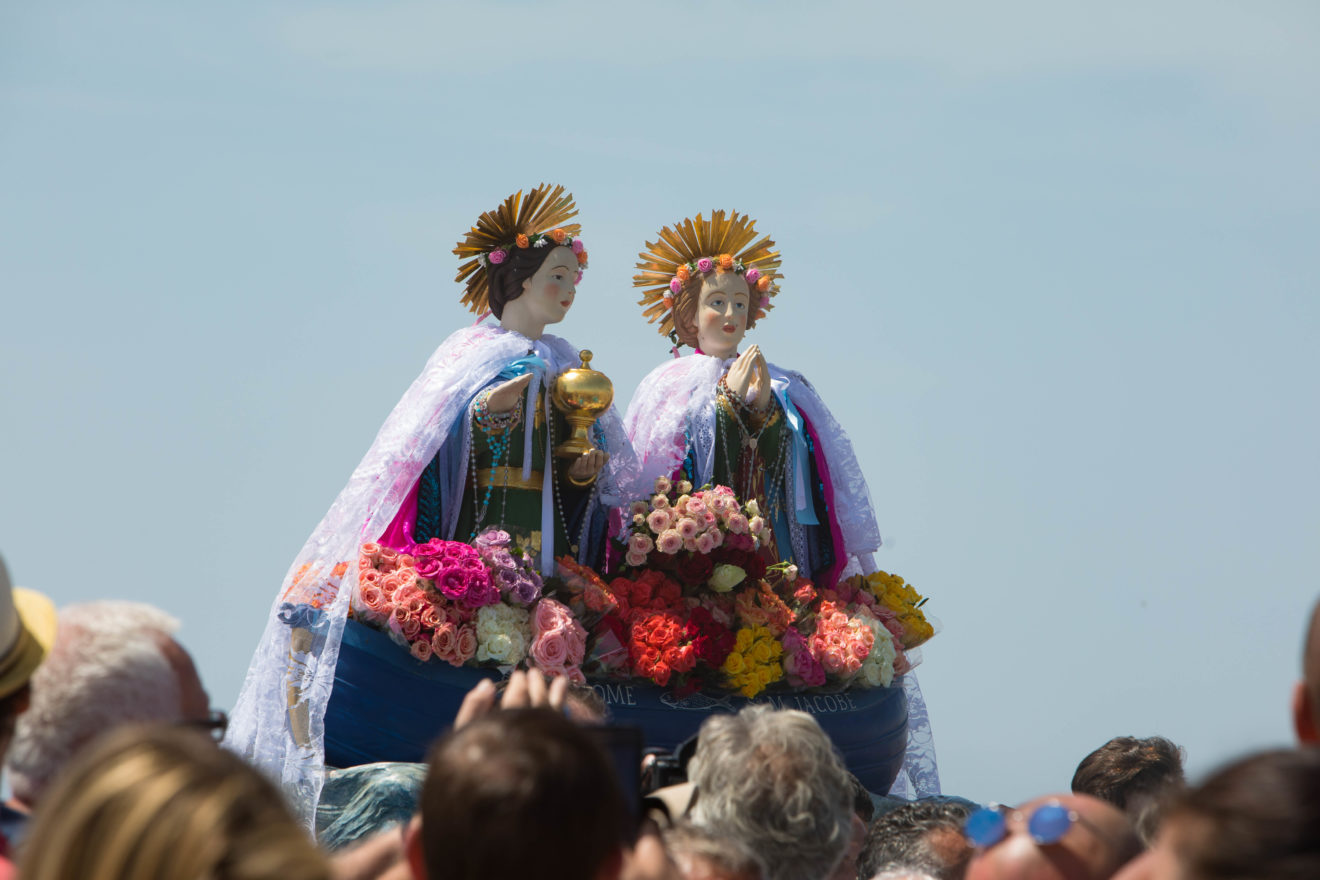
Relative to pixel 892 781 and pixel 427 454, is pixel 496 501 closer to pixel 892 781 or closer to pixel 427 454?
pixel 427 454

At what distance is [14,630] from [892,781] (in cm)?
699

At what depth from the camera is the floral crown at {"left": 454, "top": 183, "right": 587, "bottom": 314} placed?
→ 28.2ft

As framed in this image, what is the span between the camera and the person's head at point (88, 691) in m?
2.72

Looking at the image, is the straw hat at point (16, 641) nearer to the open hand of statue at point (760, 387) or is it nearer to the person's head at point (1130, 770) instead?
the person's head at point (1130, 770)

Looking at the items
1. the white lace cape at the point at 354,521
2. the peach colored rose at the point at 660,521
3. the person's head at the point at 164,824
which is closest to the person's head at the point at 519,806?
the person's head at the point at 164,824

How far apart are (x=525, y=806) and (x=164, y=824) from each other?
478 mm

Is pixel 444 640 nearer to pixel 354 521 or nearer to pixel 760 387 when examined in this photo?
pixel 354 521

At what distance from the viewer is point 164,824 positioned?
62.2 inches

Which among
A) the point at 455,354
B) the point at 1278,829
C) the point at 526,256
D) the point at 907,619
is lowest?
the point at 907,619

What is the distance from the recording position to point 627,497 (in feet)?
28.3

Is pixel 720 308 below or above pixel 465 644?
above

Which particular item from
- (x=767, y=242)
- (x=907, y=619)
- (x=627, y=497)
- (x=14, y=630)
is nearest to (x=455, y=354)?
(x=627, y=497)

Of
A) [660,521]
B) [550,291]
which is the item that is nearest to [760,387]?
[660,521]

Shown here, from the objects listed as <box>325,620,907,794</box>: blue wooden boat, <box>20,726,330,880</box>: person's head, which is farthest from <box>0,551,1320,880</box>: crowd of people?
<box>325,620,907,794</box>: blue wooden boat
